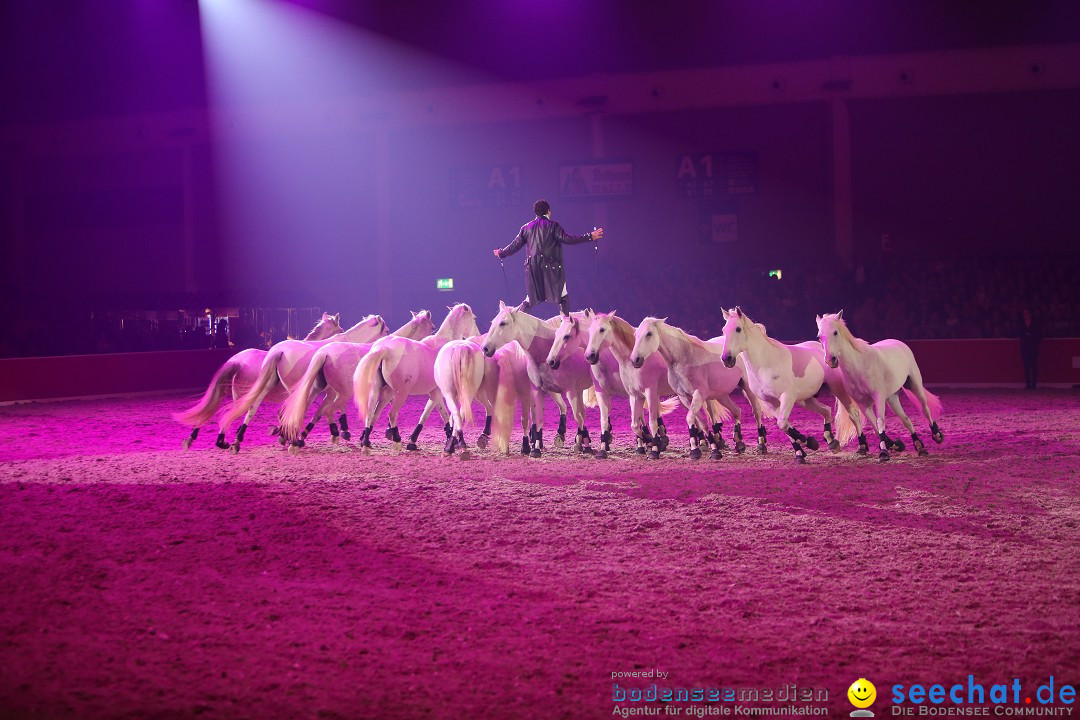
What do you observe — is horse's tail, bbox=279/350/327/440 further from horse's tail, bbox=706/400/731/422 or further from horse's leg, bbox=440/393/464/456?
horse's tail, bbox=706/400/731/422

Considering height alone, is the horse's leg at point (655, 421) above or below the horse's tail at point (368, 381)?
below

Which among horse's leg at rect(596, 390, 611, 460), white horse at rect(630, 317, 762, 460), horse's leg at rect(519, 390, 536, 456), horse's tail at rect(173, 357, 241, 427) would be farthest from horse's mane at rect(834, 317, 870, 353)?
horse's tail at rect(173, 357, 241, 427)

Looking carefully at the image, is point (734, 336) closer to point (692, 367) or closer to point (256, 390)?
point (692, 367)

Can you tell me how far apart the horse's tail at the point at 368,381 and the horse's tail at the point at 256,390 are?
1056mm

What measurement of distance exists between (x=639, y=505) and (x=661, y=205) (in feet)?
63.4

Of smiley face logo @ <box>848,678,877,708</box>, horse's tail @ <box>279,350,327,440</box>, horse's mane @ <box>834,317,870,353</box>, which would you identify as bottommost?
smiley face logo @ <box>848,678,877,708</box>

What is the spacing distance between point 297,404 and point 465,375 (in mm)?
2127

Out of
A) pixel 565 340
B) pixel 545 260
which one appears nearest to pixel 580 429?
pixel 565 340

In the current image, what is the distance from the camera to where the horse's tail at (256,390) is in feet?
37.2

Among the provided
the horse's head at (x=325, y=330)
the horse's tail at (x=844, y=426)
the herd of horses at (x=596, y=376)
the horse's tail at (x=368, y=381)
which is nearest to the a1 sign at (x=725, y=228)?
the herd of horses at (x=596, y=376)

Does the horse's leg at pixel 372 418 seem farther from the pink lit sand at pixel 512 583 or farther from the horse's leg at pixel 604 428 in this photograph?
the horse's leg at pixel 604 428

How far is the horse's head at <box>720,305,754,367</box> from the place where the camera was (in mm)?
9797

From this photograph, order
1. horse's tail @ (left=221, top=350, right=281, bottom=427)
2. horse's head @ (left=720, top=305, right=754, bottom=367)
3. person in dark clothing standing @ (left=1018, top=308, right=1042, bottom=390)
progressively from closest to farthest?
horse's head @ (left=720, top=305, right=754, bottom=367), horse's tail @ (left=221, top=350, right=281, bottom=427), person in dark clothing standing @ (left=1018, top=308, right=1042, bottom=390)

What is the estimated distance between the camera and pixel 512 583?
18.2 feet
